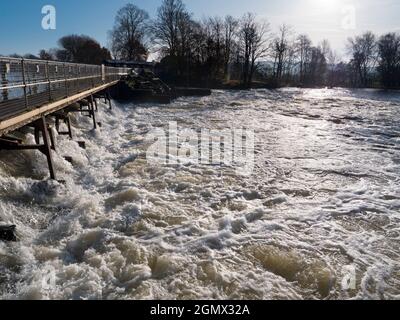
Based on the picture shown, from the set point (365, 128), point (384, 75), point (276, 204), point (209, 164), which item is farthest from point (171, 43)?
point (276, 204)

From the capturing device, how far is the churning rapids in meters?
5.09

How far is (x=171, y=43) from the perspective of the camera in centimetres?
5644

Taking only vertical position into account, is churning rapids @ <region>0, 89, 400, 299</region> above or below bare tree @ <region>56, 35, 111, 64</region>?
below

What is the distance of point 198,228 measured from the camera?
675 centimetres

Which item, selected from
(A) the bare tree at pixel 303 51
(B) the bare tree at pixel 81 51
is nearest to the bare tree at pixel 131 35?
(B) the bare tree at pixel 81 51

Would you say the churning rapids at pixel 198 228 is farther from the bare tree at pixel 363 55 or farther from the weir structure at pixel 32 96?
the bare tree at pixel 363 55

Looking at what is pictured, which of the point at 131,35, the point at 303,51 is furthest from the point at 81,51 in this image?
the point at 303,51

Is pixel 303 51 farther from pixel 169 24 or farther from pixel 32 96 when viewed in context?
pixel 32 96

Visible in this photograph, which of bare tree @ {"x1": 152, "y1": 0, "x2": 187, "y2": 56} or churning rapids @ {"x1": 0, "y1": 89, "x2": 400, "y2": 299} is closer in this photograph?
churning rapids @ {"x1": 0, "y1": 89, "x2": 400, "y2": 299}

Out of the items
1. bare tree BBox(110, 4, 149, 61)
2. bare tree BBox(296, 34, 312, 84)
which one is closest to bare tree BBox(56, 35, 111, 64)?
bare tree BBox(110, 4, 149, 61)

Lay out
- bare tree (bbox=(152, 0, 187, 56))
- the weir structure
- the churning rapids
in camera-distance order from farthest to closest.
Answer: bare tree (bbox=(152, 0, 187, 56)), the weir structure, the churning rapids

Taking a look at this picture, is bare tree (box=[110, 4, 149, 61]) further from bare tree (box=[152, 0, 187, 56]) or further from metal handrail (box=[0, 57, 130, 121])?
metal handrail (box=[0, 57, 130, 121])

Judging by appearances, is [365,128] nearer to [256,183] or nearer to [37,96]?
[256,183]

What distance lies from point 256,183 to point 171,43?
168 feet
